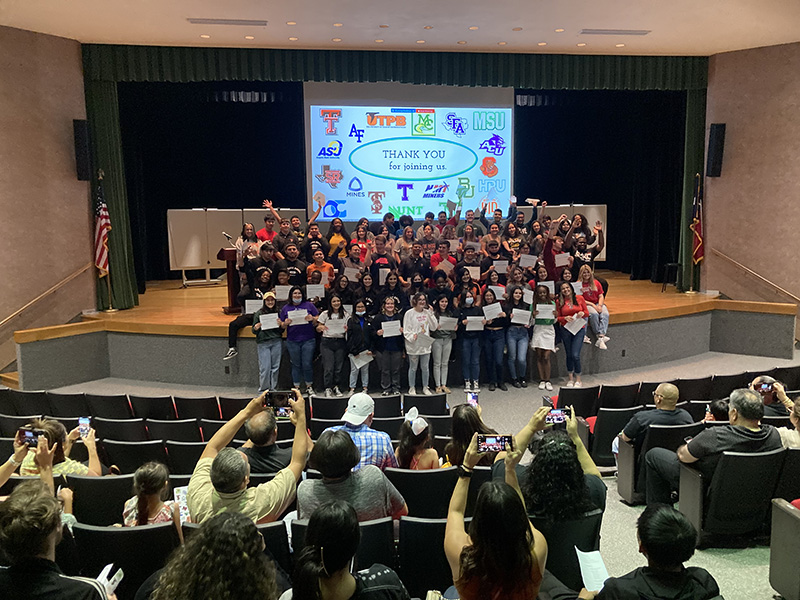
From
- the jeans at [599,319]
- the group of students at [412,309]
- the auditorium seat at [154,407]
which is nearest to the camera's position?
the auditorium seat at [154,407]

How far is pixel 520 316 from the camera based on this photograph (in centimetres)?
837

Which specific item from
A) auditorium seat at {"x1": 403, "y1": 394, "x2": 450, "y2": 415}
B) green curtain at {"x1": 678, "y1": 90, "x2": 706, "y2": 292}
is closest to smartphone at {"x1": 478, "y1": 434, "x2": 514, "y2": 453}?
auditorium seat at {"x1": 403, "y1": 394, "x2": 450, "y2": 415}

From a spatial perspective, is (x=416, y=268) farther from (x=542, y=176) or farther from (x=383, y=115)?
(x=542, y=176)

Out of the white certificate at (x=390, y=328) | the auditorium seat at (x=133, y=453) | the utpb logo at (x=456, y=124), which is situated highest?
the utpb logo at (x=456, y=124)

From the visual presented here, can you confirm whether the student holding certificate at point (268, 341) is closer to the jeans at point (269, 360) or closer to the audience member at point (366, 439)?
the jeans at point (269, 360)

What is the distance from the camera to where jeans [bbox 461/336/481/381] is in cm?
848

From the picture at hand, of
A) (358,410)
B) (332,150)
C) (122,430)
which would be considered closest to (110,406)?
(122,430)

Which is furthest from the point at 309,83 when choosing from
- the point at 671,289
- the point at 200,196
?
the point at 671,289

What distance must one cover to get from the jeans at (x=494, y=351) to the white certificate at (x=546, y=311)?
49 centimetres

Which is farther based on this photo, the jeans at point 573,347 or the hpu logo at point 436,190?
the hpu logo at point 436,190

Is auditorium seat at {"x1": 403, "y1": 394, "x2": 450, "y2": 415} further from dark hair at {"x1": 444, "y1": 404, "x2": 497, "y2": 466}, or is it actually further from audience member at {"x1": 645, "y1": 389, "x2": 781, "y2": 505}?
audience member at {"x1": 645, "y1": 389, "x2": 781, "y2": 505}

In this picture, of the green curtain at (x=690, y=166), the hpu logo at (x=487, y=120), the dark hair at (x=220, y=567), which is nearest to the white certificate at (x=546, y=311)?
the green curtain at (x=690, y=166)

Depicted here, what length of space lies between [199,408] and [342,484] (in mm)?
3487

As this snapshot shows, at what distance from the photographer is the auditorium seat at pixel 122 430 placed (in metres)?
5.52
